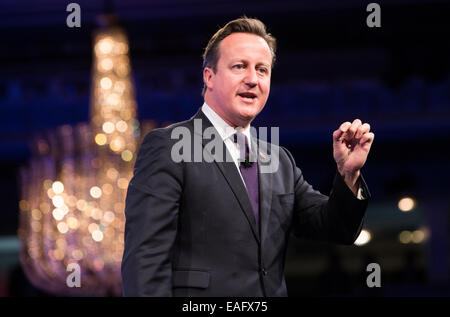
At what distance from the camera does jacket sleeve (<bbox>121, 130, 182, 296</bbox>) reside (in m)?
1.52

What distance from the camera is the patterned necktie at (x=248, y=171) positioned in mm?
1744

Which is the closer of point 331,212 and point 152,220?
point 152,220

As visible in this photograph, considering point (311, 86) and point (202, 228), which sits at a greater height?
point (311, 86)

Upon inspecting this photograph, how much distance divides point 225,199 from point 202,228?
102 millimetres

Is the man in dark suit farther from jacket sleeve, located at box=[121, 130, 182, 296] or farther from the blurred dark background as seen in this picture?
the blurred dark background

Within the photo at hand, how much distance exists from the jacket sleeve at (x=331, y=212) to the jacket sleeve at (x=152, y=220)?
443 mm

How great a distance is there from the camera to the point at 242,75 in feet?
5.63

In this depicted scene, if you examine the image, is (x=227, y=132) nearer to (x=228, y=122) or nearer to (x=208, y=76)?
(x=228, y=122)

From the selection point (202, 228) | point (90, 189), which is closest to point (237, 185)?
point (202, 228)

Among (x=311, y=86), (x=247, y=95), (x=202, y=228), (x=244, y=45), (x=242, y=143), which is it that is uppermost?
(x=311, y=86)

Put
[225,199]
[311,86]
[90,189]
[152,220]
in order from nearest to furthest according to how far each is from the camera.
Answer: [152,220], [225,199], [90,189], [311,86]

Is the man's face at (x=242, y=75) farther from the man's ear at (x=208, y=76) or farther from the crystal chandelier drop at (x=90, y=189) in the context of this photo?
the crystal chandelier drop at (x=90, y=189)

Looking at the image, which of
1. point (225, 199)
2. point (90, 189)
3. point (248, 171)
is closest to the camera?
point (225, 199)

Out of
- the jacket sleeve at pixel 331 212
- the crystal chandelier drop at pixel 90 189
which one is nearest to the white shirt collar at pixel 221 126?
the jacket sleeve at pixel 331 212
